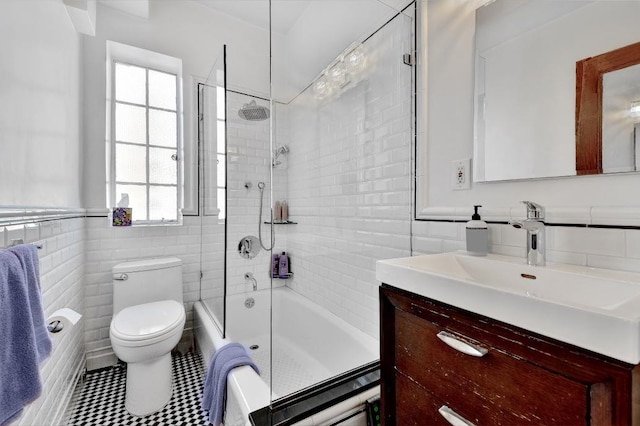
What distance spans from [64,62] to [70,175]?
2.20ft

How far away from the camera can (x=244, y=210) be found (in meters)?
2.07

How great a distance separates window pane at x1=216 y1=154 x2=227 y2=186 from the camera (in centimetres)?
202

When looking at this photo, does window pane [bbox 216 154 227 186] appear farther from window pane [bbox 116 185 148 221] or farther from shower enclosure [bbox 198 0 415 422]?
window pane [bbox 116 185 148 221]

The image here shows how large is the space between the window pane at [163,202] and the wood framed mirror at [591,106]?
2707 mm

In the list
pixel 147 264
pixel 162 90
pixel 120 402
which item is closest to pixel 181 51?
pixel 162 90

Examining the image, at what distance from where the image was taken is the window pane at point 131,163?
2336 millimetres

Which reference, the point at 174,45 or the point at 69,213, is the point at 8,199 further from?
the point at 174,45

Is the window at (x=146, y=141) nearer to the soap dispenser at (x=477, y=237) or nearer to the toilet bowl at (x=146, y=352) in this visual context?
the toilet bowl at (x=146, y=352)

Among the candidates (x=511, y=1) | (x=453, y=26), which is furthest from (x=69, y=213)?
(x=511, y=1)

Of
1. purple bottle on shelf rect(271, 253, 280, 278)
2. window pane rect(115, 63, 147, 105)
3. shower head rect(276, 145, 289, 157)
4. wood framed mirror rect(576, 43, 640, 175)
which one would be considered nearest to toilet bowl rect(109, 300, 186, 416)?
purple bottle on shelf rect(271, 253, 280, 278)

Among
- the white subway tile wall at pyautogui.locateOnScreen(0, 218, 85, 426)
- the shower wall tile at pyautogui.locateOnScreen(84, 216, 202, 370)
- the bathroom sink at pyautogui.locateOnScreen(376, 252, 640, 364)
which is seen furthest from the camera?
the shower wall tile at pyautogui.locateOnScreen(84, 216, 202, 370)

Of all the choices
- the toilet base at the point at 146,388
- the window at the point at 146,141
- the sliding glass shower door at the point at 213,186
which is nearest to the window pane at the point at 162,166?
the window at the point at 146,141

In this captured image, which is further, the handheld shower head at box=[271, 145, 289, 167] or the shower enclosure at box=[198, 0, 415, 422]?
the handheld shower head at box=[271, 145, 289, 167]

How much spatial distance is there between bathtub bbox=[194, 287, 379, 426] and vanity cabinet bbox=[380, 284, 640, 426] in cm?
42
